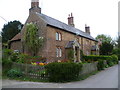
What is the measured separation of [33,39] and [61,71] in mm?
11704

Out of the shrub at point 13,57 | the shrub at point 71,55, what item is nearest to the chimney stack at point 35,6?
the shrub at point 13,57

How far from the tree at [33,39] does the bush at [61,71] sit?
10.2 meters

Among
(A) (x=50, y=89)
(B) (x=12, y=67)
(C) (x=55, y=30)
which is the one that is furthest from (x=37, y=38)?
(A) (x=50, y=89)

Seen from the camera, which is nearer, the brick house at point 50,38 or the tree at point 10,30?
the brick house at point 50,38

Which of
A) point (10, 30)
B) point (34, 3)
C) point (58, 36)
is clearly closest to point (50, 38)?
point (58, 36)

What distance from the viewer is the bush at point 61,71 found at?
935cm

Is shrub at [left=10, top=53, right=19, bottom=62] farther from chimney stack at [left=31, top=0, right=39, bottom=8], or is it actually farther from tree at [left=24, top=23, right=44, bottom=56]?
chimney stack at [left=31, top=0, right=39, bottom=8]

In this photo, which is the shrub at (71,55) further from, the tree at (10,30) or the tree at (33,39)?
the tree at (10,30)

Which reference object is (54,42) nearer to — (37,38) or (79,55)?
(37,38)

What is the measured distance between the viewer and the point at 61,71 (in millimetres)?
9336

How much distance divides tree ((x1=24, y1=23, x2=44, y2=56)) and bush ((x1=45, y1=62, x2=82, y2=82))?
10.2 metres

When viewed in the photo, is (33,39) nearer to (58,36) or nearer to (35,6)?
(58,36)

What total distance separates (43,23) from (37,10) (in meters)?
3.84

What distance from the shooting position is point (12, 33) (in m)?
37.4
